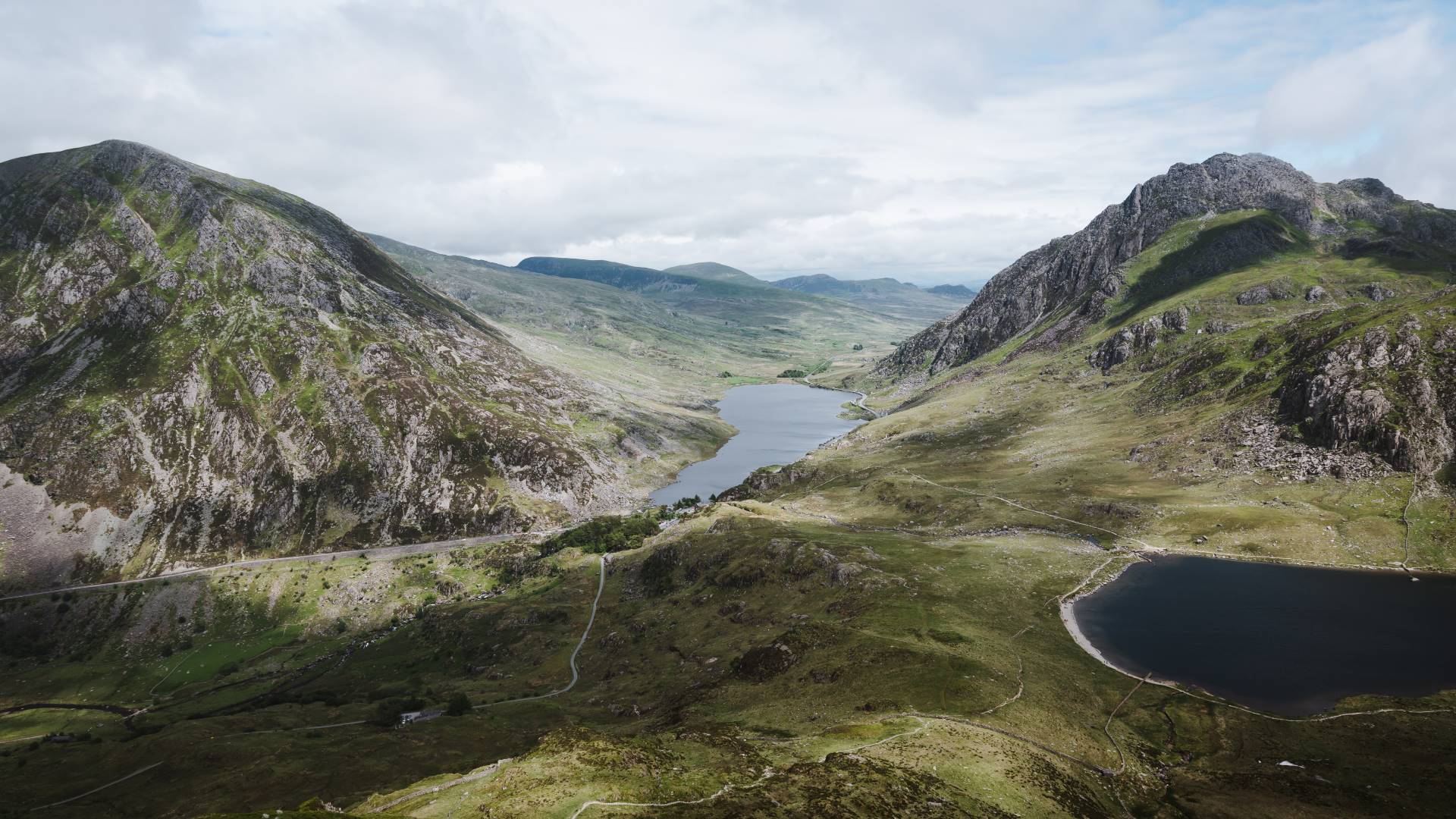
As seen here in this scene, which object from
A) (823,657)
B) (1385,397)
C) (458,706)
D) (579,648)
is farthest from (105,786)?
(1385,397)

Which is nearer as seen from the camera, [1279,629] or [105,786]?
[105,786]

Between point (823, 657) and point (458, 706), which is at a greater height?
point (823, 657)

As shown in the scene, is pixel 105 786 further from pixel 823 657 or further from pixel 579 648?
pixel 823 657

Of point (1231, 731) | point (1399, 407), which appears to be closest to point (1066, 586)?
point (1231, 731)

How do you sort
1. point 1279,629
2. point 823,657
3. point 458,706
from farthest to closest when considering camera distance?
point 458,706, point 823,657, point 1279,629

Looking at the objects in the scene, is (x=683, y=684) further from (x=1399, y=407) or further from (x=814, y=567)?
(x=1399, y=407)

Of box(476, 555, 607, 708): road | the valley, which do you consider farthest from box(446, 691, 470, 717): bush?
box(476, 555, 607, 708): road

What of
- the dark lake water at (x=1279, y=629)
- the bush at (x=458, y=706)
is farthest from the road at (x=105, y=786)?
the dark lake water at (x=1279, y=629)
